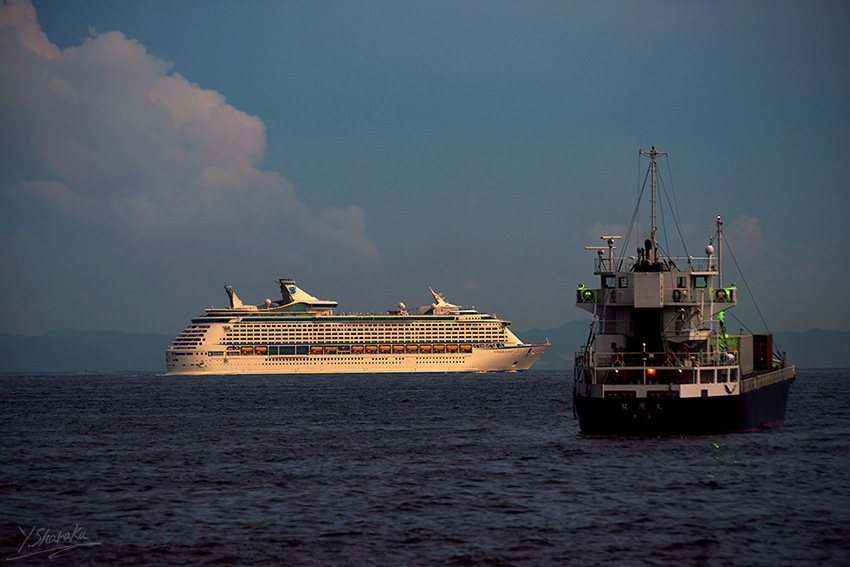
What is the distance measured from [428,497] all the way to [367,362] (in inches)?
6040

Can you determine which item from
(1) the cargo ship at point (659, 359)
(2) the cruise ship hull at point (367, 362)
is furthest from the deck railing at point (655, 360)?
(2) the cruise ship hull at point (367, 362)

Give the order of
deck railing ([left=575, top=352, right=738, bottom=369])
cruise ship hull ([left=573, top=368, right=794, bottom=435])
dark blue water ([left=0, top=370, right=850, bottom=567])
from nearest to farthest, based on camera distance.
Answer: dark blue water ([left=0, top=370, right=850, bottom=567]), cruise ship hull ([left=573, top=368, right=794, bottom=435]), deck railing ([left=575, top=352, right=738, bottom=369])

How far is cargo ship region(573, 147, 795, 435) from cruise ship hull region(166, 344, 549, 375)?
429ft

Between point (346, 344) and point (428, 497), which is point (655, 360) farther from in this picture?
point (346, 344)

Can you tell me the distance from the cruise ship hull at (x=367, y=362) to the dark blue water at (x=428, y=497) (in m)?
128

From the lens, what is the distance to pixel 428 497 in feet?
93.6

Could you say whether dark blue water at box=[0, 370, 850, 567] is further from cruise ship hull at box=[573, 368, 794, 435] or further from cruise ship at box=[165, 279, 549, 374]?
cruise ship at box=[165, 279, 549, 374]

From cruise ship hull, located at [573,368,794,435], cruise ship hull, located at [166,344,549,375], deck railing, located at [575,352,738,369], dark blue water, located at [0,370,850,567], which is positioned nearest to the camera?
dark blue water, located at [0,370,850,567]

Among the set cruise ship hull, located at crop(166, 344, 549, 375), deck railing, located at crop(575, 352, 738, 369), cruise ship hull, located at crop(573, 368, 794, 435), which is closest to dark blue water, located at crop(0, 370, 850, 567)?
cruise ship hull, located at crop(573, 368, 794, 435)

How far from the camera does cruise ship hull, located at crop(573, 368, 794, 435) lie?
1572 inches

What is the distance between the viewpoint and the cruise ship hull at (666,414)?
3994 centimetres

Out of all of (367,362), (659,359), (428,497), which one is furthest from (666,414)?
(367,362)

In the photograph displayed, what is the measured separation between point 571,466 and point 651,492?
597cm

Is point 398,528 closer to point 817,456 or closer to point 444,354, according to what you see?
point 817,456
